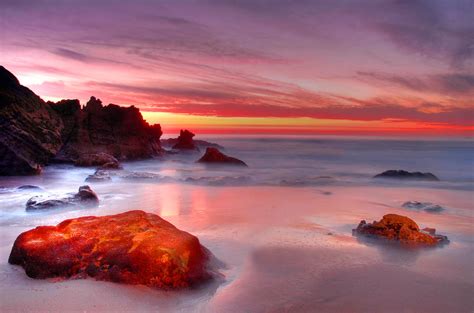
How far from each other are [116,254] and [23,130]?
57.6 feet

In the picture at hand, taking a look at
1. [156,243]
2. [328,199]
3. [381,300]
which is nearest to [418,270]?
[381,300]

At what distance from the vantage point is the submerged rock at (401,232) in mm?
7734

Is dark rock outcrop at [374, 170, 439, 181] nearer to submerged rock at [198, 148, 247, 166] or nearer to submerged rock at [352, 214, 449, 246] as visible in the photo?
submerged rock at [198, 148, 247, 166]

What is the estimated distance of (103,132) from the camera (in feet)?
93.8

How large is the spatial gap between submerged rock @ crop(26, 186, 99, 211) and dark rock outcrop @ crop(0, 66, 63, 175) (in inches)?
357

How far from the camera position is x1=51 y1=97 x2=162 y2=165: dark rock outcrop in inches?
1016

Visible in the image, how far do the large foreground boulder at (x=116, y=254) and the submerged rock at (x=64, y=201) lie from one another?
4.73 m

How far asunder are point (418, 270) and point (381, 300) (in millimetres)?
1590

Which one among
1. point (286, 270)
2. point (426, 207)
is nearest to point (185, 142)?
point (426, 207)

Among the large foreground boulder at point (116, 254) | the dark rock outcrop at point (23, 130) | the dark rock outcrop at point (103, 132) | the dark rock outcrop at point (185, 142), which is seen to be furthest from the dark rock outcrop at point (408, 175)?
the dark rock outcrop at point (185, 142)

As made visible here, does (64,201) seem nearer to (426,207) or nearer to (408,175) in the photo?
(426,207)

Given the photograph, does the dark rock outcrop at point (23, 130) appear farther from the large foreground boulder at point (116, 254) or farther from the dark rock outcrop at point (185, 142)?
the dark rock outcrop at point (185, 142)

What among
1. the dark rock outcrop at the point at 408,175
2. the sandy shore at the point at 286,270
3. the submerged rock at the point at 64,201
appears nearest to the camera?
the sandy shore at the point at 286,270

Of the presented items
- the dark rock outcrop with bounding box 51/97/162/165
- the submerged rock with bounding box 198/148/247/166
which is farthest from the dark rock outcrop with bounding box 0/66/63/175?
the submerged rock with bounding box 198/148/247/166
